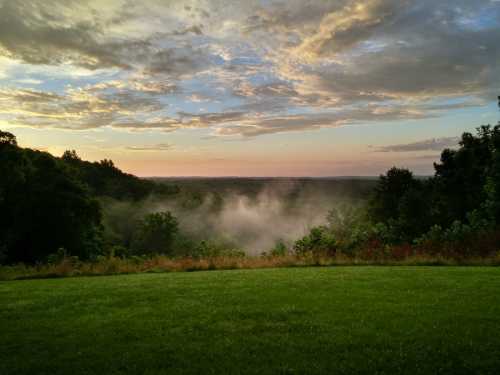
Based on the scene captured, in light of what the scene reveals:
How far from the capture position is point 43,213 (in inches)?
1574

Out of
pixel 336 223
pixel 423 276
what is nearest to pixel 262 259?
pixel 423 276

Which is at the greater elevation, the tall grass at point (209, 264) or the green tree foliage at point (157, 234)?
the tall grass at point (209, 264)

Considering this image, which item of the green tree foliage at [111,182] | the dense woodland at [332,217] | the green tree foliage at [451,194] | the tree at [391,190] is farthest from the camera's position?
the green tree foliage at [111,182]

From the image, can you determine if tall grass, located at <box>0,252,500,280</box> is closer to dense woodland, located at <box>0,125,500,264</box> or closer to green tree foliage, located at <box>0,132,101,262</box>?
dense woodland, located at <box>0,125,500,264</box>

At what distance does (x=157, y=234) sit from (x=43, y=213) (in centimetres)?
4168

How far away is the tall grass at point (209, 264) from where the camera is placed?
16334mm

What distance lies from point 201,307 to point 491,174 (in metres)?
33.2

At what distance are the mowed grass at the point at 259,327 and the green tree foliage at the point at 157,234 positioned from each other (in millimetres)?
68944

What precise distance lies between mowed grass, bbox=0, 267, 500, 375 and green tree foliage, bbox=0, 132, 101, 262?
31.3 meters

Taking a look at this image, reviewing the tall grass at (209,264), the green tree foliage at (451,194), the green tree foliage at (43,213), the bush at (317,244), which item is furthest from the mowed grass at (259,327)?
the green tree foliage at (451,194)

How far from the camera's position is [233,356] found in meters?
6.08

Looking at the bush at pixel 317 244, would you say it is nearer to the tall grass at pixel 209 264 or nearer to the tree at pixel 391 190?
the tall grass at pixel 209 264

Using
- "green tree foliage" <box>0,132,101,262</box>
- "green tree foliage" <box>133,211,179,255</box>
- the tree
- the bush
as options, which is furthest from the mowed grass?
"green tree foliage" <box>133,211,179,255</box>

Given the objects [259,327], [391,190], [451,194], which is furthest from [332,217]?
[259,327]
